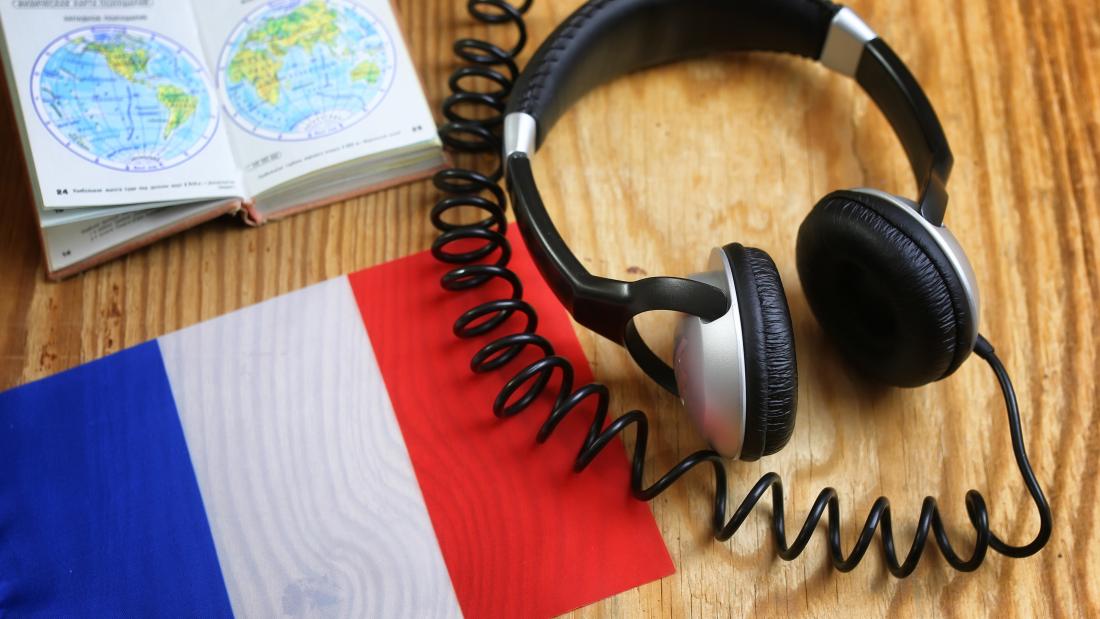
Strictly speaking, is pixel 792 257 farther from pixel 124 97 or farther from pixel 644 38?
pixel 124 97

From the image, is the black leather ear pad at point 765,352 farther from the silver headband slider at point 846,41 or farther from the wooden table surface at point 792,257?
the silver headband slider at point 846,41

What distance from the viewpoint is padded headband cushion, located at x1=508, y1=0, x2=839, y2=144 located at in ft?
3.28

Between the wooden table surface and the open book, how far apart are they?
0.05 metres

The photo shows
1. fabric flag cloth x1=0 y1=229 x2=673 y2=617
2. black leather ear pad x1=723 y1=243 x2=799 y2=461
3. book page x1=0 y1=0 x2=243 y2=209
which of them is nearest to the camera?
black leather ear pad x1=723 y1=243 x2=799 y2=461

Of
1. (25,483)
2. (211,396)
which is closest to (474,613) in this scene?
(211,396)

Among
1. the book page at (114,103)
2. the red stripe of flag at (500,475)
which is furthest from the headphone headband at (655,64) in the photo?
the book page at (114,103)

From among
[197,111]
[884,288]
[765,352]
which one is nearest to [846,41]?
[884,288]

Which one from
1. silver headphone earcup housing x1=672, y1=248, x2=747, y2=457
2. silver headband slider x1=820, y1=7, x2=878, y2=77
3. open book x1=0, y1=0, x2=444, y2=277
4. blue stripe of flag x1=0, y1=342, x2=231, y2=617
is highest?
silver headband slider x1=820, y1=7, x2=878, y2=77

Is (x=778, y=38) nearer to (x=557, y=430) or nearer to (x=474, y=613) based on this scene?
(x=557, y=430)

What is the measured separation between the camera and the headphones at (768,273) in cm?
82

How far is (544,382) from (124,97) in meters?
0.60

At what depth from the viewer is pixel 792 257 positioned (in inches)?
42.4

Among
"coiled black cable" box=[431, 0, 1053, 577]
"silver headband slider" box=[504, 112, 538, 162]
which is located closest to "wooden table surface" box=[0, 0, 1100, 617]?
"coiled black cable" box=[431, 0, 1053, 577]

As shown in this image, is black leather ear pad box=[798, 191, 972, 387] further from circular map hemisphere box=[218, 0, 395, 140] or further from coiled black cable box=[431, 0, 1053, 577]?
circular map hemisphere box=[218, 0, 395, 140]
